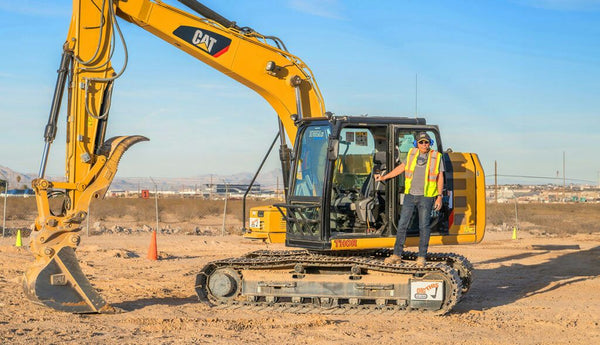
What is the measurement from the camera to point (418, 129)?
11.8 meters

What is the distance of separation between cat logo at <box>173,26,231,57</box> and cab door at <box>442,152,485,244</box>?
12.6 ft

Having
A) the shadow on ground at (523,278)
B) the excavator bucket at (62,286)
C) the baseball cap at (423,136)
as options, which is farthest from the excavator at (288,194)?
the shadow on ground at (523,278)

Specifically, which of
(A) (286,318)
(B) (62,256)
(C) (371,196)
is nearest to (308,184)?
(C) (371,196)

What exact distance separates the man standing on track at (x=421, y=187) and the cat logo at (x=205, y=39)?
10.7 ft

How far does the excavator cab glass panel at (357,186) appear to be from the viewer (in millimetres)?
11594

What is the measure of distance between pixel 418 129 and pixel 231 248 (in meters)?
11.8

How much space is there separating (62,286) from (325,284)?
3.59m

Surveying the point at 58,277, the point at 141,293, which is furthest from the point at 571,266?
the point at 58,277

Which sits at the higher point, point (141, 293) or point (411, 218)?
point (411, 218)

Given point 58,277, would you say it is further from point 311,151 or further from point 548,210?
point 548,210

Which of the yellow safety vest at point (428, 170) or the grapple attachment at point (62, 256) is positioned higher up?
the yellow safety vest at point (428, 170)

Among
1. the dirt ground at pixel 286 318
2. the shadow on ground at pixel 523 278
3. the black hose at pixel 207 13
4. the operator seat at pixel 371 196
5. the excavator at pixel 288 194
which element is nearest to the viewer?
the dirt ground at pixel 286 318

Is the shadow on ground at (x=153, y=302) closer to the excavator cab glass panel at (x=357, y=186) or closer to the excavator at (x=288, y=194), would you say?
the excavator at (x=288, y=194)

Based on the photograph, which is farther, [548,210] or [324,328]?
[548,210]
